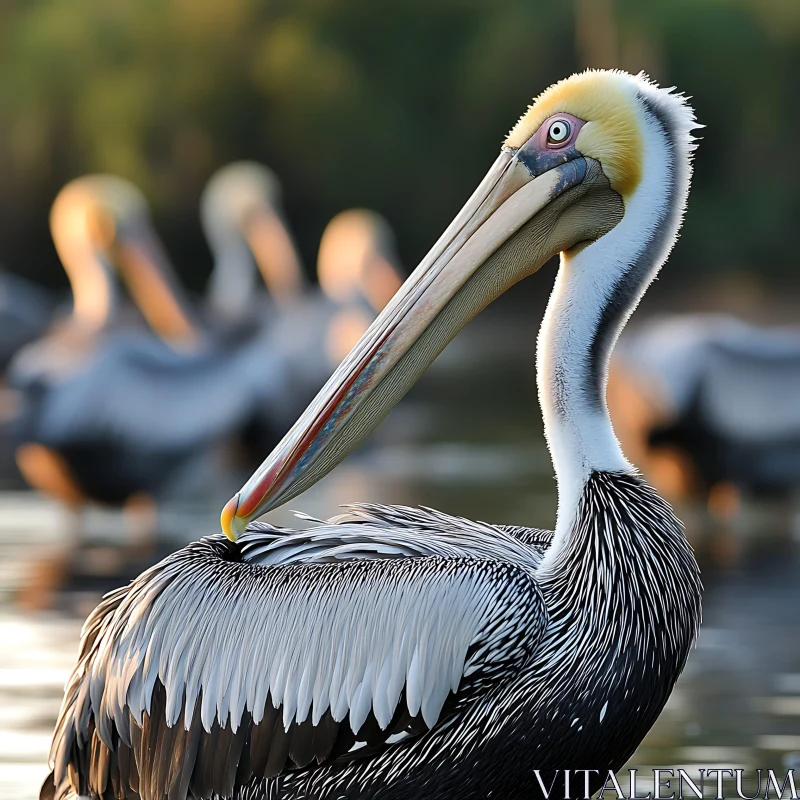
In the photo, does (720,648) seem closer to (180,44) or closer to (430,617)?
(430,617)

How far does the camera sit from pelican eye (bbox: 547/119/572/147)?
13.9ft

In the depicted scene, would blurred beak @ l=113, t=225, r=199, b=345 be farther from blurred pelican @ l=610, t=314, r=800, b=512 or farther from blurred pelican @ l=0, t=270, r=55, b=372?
blurred pelican @ l=0, t=270, r=55, b=372

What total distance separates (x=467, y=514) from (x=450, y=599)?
5451 millimetres

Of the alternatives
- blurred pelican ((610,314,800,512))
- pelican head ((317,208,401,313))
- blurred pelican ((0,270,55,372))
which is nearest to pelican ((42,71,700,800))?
blurred pelican ((610,314,800,512))

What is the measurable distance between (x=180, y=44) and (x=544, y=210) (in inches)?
1121

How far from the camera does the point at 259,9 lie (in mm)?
31984

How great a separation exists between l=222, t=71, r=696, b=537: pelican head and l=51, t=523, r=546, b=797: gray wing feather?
389 millimetres

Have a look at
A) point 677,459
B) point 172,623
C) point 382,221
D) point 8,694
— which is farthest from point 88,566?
point 382,221

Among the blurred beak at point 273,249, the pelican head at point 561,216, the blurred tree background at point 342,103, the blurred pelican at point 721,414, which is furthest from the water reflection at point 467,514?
the blurred tree background at point 342,103

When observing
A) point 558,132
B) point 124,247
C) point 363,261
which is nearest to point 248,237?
point 363,261

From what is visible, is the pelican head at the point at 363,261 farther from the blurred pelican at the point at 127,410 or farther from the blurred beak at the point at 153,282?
the blurred pelican at the point at 127,410

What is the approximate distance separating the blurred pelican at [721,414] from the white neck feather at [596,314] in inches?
231

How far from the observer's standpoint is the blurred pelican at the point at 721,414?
10023 mm

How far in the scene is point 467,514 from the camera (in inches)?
367
